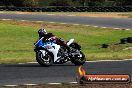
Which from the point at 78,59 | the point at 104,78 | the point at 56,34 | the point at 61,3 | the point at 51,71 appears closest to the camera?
the point at 104,78

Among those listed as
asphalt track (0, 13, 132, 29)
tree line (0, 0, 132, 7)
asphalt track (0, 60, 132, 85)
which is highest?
asphalt track (0, 60, 132, 85)

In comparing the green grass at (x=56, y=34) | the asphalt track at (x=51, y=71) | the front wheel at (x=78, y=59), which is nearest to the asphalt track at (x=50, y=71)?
the asphalt track at (x=51, y=71)

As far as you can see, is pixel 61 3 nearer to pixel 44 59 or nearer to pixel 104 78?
pixel 44 59

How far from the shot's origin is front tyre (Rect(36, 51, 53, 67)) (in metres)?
16.6

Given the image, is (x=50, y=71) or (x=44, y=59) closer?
(x=50, y=71)

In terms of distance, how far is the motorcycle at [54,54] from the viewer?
1678 centimetres

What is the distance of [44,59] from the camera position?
16750 mm

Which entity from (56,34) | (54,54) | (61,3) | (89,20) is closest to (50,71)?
(54,54)

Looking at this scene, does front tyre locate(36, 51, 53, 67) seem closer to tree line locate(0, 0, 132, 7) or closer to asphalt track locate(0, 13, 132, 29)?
asphalt track locate(0, 13, 132, 29)

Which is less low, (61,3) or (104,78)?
(104,78)

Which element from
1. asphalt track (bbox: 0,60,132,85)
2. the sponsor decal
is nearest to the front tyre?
asphalt track (bbox: 0,60,132,85)

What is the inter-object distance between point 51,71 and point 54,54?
1.55 meters

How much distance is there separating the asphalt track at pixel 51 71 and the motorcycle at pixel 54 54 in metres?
0.24

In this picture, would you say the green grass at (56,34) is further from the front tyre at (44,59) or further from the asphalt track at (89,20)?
the front tyre at (44,59)
